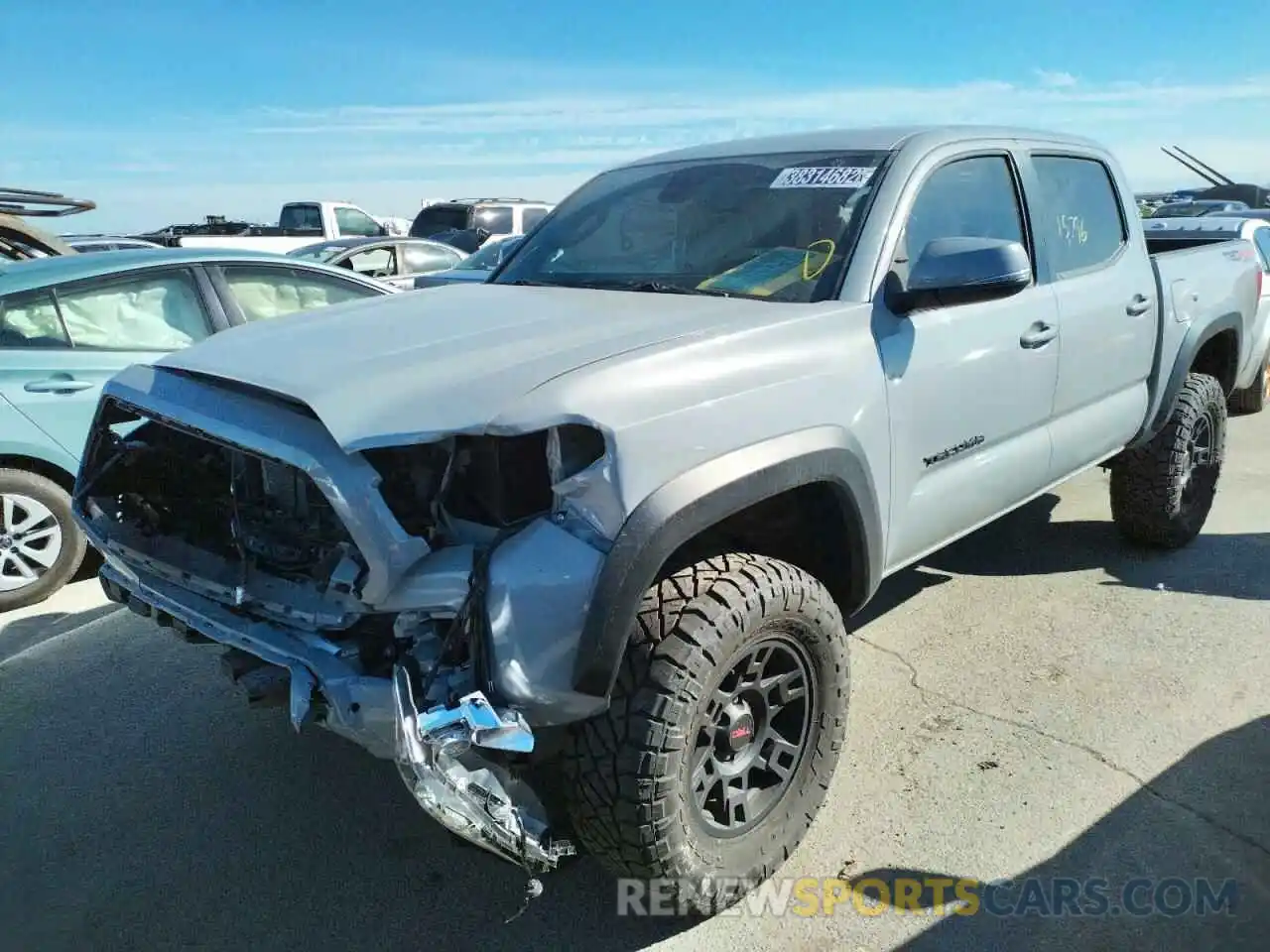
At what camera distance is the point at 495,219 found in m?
18.8

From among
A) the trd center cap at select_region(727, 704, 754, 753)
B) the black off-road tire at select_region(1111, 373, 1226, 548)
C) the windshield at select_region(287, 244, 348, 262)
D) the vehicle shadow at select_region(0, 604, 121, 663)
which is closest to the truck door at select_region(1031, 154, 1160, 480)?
the black off-road tire at select_region(1111, 373, 1226, 548)

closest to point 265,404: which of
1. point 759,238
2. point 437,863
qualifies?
point 437,863

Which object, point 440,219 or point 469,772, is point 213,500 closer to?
point 469,772

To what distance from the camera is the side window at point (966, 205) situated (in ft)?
10.5

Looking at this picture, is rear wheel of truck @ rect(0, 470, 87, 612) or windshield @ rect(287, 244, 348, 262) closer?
rear wheel of truck @ rect(0, 470, 87, 612)

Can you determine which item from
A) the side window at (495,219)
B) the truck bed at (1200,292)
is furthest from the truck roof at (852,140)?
the side window at (495,219)

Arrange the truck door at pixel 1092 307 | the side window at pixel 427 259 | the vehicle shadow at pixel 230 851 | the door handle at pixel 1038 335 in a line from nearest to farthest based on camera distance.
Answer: the vehicle shadow at pixel 230 851
the door handle at pixel 1038 335
the truck door at pixel 1092 307
the side window at pixel 427 259

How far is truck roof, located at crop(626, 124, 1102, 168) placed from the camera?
3324 millimetres

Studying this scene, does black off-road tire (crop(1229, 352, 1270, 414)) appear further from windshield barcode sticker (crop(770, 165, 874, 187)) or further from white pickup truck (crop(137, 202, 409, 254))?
white pickup truck (crop(137, 202, 409, 254))

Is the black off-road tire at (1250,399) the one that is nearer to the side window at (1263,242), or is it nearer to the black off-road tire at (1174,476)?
the side window at (1263,242)

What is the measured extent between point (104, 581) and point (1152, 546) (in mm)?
4601

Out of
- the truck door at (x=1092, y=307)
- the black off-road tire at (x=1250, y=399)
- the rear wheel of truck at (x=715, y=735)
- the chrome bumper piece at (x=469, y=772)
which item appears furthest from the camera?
the black off-road tire at (x=1250, y=399)

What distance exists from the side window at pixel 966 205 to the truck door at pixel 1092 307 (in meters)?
0.17

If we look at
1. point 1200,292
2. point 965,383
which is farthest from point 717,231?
point 1200,292
